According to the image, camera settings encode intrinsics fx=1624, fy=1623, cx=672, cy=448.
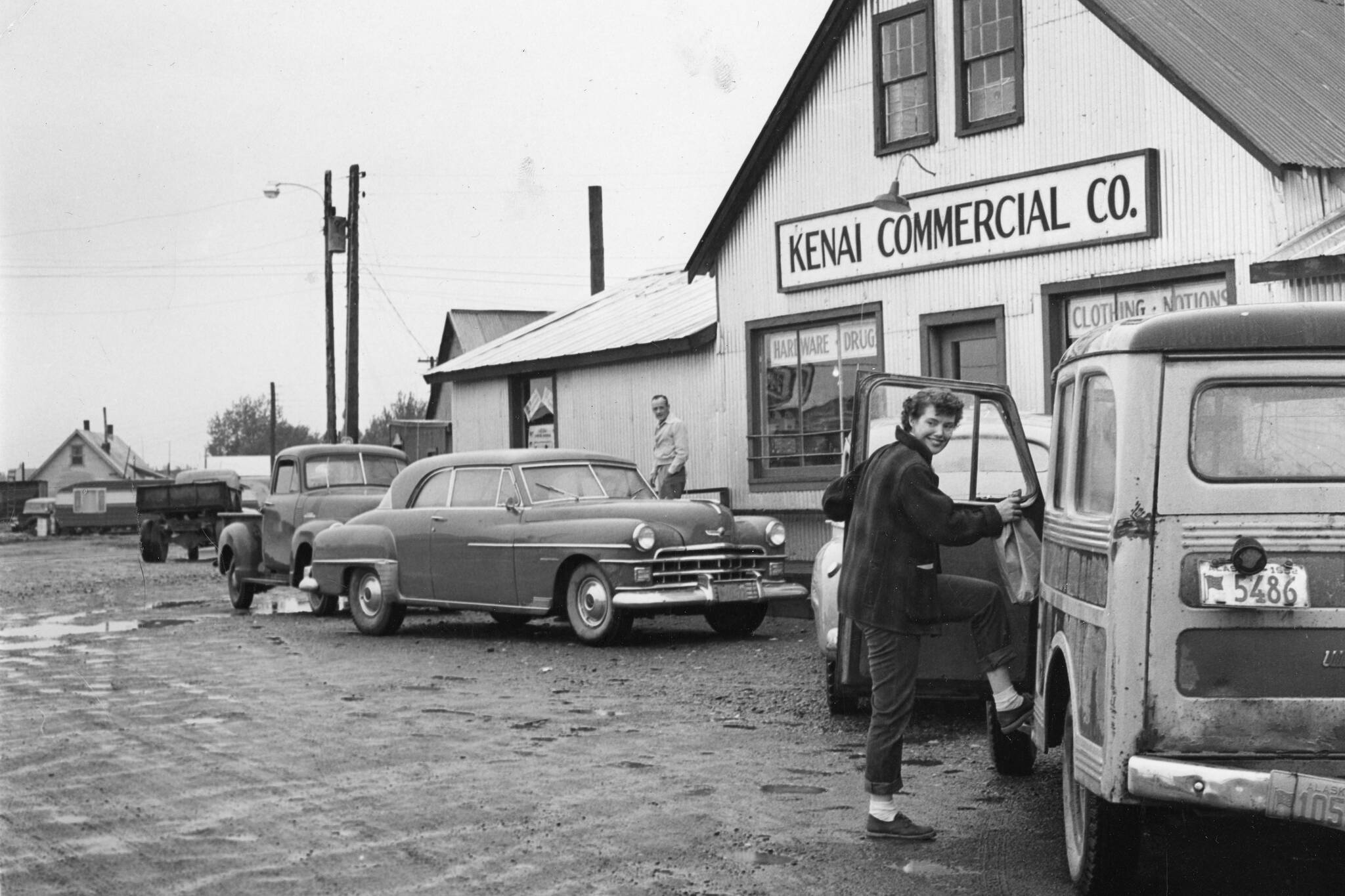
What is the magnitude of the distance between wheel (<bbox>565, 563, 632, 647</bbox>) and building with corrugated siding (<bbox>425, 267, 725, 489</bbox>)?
758 cm

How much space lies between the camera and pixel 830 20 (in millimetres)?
18734

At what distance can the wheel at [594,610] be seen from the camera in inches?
530

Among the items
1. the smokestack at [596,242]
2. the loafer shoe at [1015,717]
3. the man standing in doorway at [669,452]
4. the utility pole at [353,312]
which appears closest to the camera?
the loafer shoe at [1015,717]

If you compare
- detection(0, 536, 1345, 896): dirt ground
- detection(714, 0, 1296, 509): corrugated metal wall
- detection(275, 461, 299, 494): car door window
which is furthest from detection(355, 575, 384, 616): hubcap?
detection(714, 0, 1296, 509): corrugated metal wall

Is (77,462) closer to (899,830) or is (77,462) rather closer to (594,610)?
(594,610)

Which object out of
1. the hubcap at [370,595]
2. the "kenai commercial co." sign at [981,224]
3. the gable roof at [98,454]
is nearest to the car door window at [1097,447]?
the "kenai commercial co." sign at [981,224]

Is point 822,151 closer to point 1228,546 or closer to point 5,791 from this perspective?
point 5,791

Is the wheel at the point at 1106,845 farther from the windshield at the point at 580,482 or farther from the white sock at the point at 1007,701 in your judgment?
the windshield at the point at 580,482

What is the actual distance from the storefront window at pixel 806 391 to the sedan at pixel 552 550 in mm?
4379

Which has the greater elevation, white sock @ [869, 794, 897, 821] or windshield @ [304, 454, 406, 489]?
windshield @ [304, 454, 406, 489]

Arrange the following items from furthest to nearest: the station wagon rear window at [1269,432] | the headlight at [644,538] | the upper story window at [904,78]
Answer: the upper story window at [904,78], the headlight at [644,538], the station wagon rear window at [1269,432]

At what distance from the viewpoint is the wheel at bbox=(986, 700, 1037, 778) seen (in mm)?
7660

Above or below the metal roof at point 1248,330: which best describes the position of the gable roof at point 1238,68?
above

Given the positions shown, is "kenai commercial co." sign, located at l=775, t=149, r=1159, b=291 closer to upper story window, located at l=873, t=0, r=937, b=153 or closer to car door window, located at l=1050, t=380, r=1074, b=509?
upper story window, located at l=873, t=0, r=937, b=153
